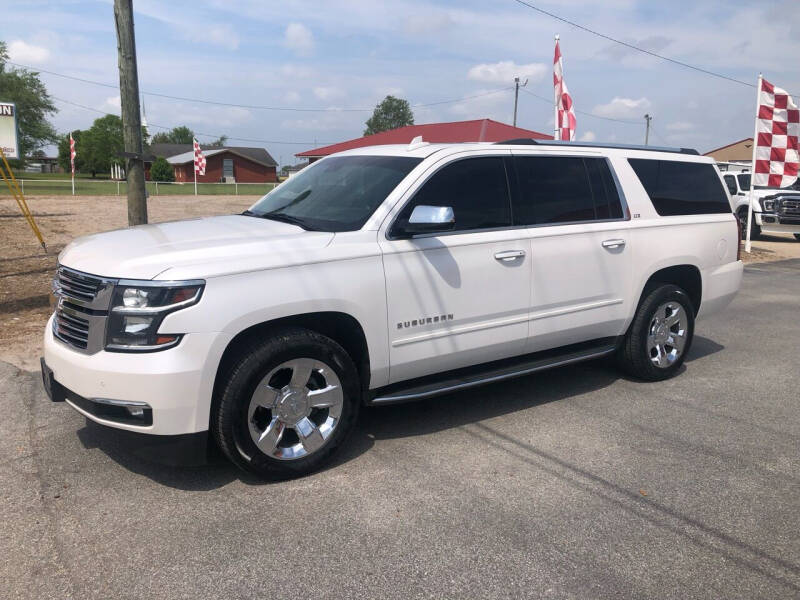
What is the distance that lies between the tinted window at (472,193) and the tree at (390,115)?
365ft

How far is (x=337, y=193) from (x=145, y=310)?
1.69 meters

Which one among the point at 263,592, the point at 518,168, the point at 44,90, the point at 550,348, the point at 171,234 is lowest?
the point at 263,592

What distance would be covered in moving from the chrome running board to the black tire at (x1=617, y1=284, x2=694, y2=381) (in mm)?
215

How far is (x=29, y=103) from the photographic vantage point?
73.2 meters

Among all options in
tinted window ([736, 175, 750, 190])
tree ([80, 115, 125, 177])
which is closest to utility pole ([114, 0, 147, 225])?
tinted window ([736, 175, 750, 190])

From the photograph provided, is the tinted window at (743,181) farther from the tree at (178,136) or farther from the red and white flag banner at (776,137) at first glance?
the tree at (178,136)

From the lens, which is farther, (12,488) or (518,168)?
(518,168)

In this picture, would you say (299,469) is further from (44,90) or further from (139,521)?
(44,90)

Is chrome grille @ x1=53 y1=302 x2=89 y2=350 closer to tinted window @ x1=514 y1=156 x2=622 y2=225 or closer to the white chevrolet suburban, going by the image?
the white chevrolet suburban

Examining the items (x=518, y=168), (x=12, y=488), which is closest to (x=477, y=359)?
(x=518, y=168)

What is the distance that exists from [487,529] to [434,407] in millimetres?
1780

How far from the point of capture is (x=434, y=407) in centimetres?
504

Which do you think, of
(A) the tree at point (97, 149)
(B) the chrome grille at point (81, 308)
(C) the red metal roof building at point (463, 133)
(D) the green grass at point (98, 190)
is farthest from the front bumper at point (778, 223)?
(A) the tree at point (97, 149)

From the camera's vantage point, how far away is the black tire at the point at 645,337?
215 inches
